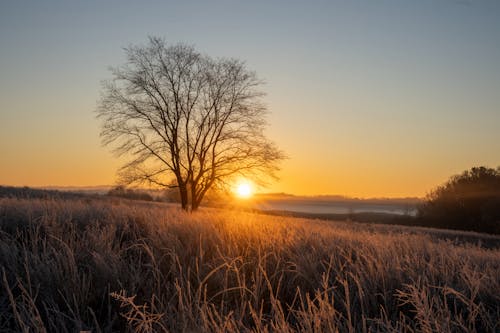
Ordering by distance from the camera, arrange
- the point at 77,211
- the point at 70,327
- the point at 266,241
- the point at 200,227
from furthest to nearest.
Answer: the point at 77,211 → the point at 200,227 → the point at 266,241 → the point at 70,327

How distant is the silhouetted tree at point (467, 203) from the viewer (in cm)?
4369

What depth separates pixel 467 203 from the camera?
4716cm

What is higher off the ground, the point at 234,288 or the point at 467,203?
the point at 467,203

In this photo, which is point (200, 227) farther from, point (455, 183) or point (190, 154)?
point (455, 183)

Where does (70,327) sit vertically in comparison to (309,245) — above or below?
below

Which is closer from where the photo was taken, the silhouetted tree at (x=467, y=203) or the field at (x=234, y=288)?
the field at (x=234, y=288)

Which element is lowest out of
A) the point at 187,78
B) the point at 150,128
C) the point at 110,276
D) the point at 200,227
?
the point at 110,276

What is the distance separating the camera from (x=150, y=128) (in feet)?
75.9

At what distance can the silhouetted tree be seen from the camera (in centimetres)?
4369

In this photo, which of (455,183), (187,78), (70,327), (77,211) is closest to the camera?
(70,327)

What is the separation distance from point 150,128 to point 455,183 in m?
40.3

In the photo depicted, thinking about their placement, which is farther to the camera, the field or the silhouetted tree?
the silhouetted tree

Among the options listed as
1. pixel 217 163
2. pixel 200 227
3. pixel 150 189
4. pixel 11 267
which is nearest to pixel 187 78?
pixel 217 163

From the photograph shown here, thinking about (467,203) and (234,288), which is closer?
(234,288)
